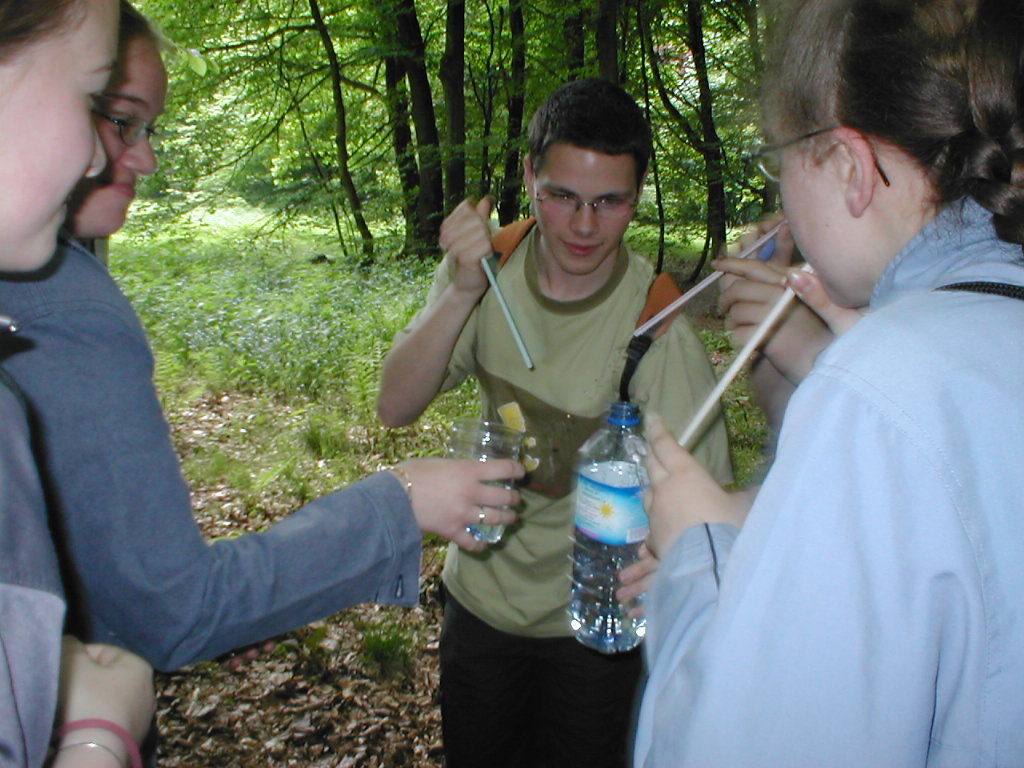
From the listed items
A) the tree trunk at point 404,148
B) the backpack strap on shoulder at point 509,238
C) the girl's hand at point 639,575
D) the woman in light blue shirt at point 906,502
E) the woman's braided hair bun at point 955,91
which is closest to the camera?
the woman in light blue shirt at point 906,502

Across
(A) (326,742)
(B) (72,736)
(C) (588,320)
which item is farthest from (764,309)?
(A) (326,742)

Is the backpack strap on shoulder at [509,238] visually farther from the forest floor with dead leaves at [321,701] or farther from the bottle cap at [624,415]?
the forest floor with dead leaves at [321,701]

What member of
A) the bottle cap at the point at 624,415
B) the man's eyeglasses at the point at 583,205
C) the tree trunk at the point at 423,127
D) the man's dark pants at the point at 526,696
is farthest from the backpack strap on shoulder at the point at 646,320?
the tree trunk at the point at 423,127

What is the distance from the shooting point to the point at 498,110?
1569cm

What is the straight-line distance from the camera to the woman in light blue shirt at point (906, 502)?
84 cm

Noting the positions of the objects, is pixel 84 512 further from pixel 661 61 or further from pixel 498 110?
pixel 498 110

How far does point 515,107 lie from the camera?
1259 cm

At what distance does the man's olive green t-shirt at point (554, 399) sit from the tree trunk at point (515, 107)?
9.56 meters

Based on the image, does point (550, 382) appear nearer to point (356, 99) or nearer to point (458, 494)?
point (458, 494)

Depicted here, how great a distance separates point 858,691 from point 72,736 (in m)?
1.09

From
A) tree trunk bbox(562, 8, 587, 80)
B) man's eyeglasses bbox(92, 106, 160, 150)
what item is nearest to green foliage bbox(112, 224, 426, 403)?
tree trunk bbox(562, 8, 587, 80)

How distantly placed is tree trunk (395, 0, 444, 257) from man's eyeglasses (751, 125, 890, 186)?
10.7 meters

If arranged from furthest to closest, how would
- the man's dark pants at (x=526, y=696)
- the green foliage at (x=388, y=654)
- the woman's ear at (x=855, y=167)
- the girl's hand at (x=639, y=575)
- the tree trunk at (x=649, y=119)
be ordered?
the tree trunk at (x=649, y=119) < the green foliage at (x=388, y=654) < the man's dark pants at (x=526, y=696) < the girl's hand at (x=639, y=575) < the woman's ear at (x=855, y=167)

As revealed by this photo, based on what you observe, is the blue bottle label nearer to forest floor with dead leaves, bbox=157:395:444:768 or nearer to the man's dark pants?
the man's dark pants
